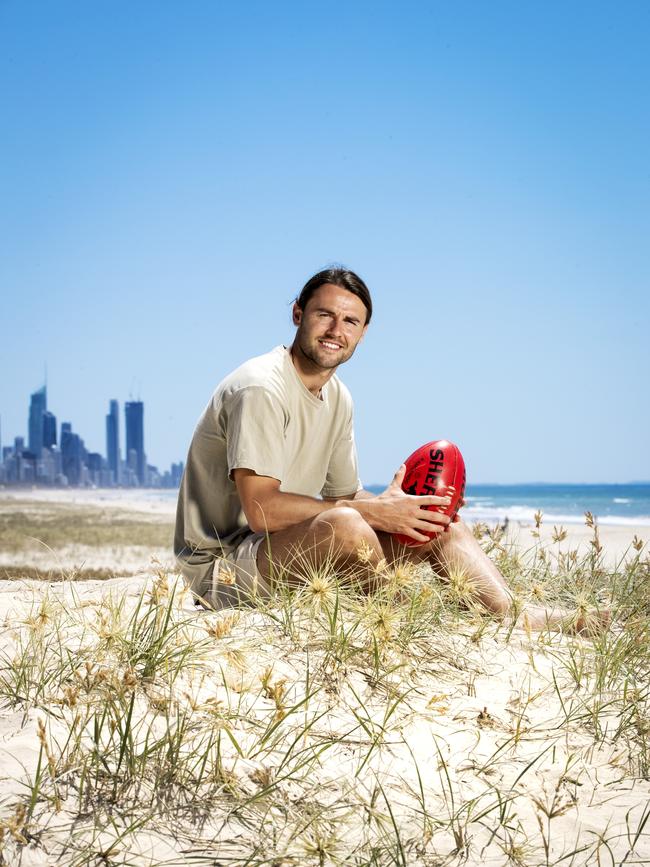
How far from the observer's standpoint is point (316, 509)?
400 cm

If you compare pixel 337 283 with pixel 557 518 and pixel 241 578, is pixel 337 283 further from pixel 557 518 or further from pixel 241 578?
pixel 557 518

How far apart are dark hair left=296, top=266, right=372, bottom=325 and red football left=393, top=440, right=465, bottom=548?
3.36ft

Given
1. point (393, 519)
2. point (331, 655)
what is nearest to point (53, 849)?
point (331, 655)

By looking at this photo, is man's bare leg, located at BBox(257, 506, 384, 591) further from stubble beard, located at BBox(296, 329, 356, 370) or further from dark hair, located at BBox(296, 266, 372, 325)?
dark hair, located at BBox(296, 266, 372, 325)

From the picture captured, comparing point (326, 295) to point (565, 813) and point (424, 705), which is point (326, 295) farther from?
point (565, 813)

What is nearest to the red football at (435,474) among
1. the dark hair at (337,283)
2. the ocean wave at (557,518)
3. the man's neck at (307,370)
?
the man's neck at (307,370)

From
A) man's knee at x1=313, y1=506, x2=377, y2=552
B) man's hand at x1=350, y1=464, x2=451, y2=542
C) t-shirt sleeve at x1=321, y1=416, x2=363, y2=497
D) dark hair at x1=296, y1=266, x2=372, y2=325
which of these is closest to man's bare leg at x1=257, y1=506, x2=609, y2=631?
man's knee at x1=313, y1=506, x2=377, y2=552

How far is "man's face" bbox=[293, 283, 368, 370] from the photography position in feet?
14.3

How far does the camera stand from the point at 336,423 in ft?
15.6

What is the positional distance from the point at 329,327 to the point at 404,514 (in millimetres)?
1214

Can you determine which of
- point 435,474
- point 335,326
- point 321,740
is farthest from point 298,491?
point 321,740

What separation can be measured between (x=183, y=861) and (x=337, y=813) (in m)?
0.50

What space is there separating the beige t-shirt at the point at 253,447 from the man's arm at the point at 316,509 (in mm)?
93

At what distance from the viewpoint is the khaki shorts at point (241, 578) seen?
3998mm
